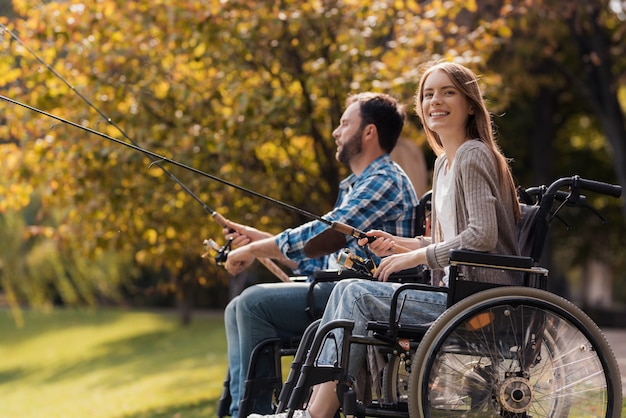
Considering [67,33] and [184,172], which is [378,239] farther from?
[67,33]

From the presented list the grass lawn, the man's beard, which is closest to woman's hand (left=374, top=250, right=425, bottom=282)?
the man's beard

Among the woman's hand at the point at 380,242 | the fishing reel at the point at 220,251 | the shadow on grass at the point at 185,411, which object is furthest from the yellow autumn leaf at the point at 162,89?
the woman's hand at the point at 380,242

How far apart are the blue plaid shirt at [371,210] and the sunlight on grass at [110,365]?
378 centimetres

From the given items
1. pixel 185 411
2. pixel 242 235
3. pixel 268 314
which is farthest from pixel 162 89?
pixel 268 314

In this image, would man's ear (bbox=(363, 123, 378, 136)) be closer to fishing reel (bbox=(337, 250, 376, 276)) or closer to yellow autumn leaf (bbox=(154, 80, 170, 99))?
fishing reel (bbox=(337, 250, 376, 276))

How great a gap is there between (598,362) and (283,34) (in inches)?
187

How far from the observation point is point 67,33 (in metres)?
7.99

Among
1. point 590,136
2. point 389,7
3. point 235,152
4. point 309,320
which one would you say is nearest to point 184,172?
point 235,152

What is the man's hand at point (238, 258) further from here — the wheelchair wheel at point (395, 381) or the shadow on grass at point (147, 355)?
the shadow on grass at point (147, 355)

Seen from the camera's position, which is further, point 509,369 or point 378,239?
point 378,239

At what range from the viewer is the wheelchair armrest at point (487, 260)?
3.44m

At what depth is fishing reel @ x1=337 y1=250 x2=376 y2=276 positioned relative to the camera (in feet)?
13.3

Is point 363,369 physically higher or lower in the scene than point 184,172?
lower

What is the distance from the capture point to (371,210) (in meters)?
4.36
